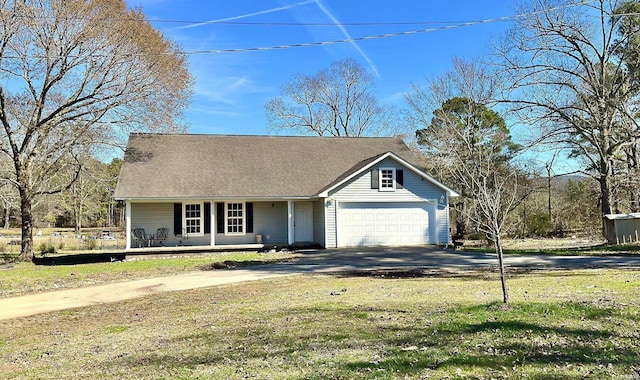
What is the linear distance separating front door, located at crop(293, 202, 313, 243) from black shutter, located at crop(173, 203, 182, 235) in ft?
18.2

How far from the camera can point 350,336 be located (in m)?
6.26

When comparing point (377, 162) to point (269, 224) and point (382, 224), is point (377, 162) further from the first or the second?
point (269, 224)

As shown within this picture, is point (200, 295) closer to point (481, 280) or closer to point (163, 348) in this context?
point (163, 348)

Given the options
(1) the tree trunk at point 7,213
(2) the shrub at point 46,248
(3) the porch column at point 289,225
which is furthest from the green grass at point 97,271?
(2) the shrub at point 46,248

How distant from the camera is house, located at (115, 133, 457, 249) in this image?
21.6m

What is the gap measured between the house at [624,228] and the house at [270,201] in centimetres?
776

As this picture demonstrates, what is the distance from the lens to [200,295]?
434 inches

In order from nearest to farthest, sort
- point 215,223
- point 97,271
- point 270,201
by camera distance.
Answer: point 97,271 → point 215,223 → point 270,201

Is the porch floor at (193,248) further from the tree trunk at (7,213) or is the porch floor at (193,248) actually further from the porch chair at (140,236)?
the tree trunk at (7,213)

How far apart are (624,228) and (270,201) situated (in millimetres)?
17043

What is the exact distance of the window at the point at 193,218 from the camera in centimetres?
2202

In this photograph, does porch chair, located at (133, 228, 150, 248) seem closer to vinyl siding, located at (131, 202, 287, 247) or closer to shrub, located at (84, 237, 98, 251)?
vinyl siding, located at (131, 202, 287, 247)

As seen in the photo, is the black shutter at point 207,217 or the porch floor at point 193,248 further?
the black shutter at point 207,217

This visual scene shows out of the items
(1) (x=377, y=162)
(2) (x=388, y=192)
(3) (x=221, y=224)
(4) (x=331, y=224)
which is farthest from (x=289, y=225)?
(1) (x=377, y=162)
